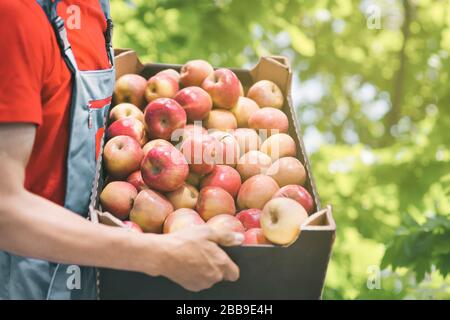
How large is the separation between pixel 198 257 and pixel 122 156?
57cm

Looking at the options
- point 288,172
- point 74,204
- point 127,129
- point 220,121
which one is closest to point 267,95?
point 220,121

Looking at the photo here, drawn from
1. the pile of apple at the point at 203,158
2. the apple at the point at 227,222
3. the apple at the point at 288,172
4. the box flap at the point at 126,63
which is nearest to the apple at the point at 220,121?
the pile of apple at the point at 203,158

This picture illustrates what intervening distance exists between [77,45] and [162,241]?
650 mm

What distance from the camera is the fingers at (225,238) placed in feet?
4.48

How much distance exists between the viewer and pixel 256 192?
176 centimetres

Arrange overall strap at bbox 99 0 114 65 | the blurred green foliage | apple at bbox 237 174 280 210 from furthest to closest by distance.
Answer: the blurred green foliage, overall strap at bbox 99 0 114 65, apple at bbox 237 174 280 210

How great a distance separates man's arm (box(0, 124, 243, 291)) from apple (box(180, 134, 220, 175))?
0.46m

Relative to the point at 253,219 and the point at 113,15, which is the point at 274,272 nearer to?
the point at 253,219

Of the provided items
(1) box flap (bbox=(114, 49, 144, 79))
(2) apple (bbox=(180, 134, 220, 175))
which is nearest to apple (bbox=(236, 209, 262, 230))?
(2) apple (bbox=(180, 134, 220, 175))

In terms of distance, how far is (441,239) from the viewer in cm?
234

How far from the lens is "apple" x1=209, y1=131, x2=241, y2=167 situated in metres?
1.89

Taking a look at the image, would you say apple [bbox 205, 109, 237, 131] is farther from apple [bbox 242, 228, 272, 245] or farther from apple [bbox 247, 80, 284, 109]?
apple [bbox 242, 228, 272, 245]

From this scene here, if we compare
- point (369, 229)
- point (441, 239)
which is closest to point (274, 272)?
point (441, 239)

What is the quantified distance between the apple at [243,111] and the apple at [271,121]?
0.08 meters
